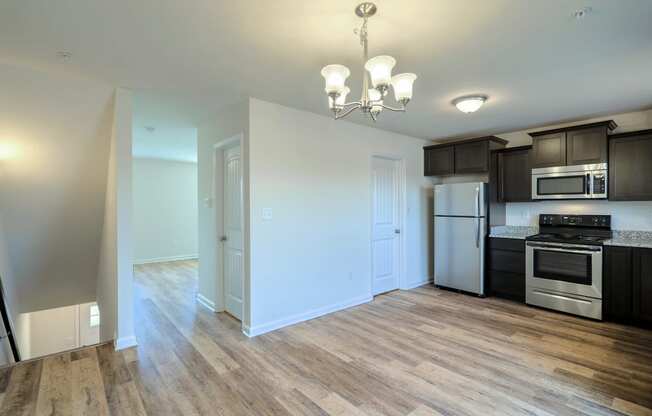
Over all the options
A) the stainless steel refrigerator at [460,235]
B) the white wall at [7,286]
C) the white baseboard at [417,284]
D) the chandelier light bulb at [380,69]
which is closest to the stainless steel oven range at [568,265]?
the stainless steel refrigerator at [460,235]

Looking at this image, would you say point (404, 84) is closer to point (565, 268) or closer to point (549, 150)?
point (549, 150)

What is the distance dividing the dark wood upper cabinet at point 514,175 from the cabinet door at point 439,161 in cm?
67

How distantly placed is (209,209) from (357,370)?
2.79 m

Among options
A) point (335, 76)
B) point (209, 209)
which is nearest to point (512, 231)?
point (335, 76)

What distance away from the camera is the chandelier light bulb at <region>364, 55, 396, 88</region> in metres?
1.77

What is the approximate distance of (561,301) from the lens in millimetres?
3818

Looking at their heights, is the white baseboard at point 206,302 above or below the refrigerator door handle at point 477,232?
below

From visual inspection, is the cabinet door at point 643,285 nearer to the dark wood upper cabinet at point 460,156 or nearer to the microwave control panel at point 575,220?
the microwave control panel at point 575,220

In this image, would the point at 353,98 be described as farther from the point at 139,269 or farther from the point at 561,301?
the point at 139,269

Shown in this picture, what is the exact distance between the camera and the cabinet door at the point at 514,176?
4418mm

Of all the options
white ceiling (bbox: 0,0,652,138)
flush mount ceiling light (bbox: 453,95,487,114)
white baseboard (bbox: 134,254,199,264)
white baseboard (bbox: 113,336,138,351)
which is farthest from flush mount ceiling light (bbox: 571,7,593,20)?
white baseboard (bbox: 134,254,199,264)

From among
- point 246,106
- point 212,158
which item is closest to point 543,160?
point 246,106

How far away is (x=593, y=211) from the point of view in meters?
4.08

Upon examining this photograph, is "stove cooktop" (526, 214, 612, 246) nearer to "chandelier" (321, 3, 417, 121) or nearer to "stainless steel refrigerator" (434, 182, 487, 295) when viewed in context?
"stainless steel refrigerator" (434, 182, 487, 295)
